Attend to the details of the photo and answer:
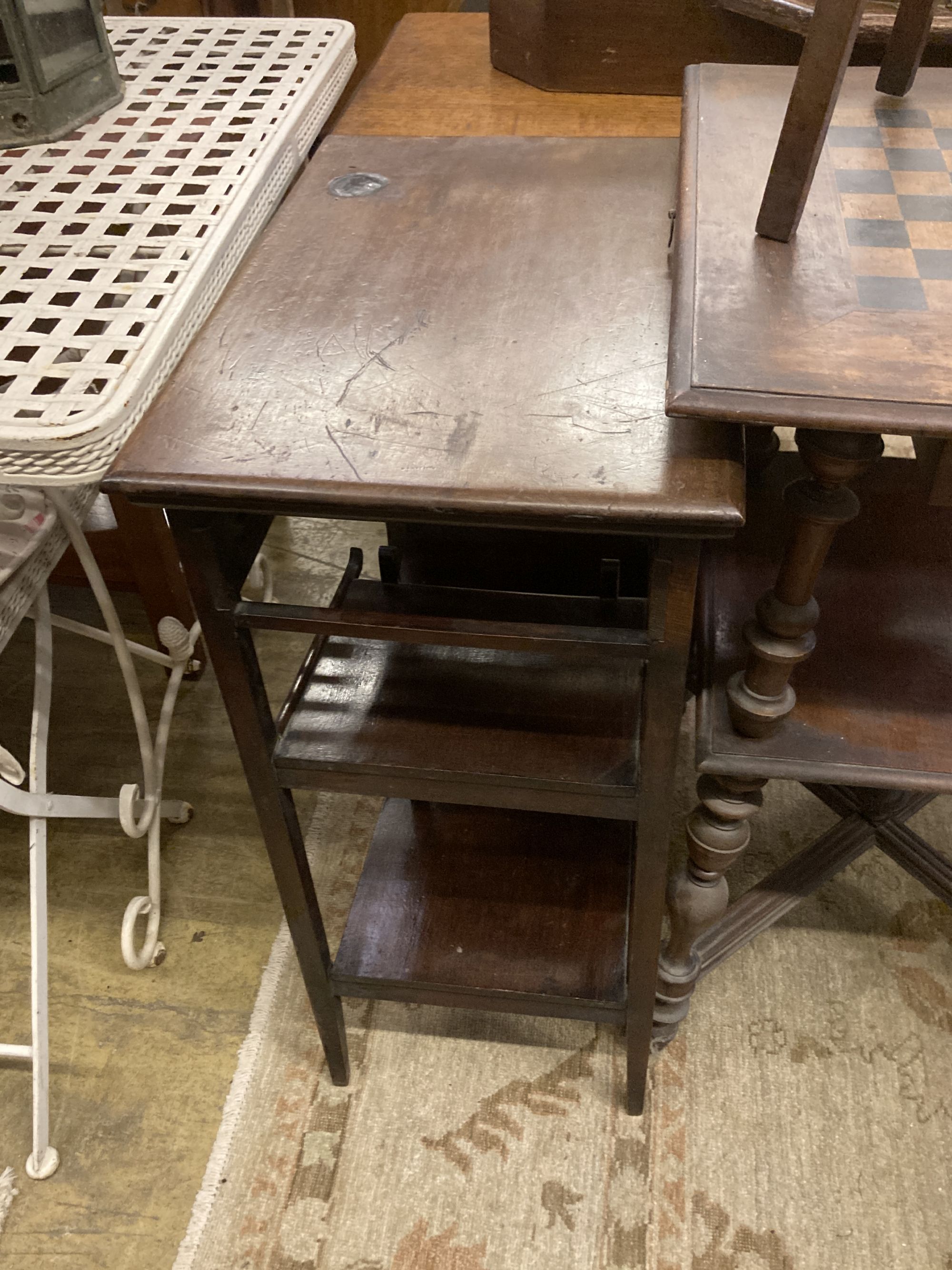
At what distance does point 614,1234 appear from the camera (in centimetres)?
108

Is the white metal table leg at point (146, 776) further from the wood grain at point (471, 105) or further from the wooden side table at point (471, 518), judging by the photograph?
the wood grain at point (471, 105)

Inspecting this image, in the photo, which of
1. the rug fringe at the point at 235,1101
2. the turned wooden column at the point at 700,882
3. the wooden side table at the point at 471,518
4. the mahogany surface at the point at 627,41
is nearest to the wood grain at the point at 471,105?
the mahogany surface at the point at 627,41

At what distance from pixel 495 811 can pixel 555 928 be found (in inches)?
7.0

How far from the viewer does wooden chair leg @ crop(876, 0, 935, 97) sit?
34.1 inches

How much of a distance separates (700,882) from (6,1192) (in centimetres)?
83

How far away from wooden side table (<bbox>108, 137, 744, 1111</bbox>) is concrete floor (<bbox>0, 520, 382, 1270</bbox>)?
0.21 m

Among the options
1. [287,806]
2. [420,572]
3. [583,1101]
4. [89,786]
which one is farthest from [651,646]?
[89,786]

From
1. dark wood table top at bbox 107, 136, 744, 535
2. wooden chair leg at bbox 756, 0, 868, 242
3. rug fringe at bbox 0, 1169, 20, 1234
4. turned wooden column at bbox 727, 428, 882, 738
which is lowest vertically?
rug fringe at bbox 0, 1169, 20, 1234

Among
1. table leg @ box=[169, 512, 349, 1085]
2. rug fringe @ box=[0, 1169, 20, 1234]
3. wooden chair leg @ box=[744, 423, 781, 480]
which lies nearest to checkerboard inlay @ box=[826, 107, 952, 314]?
wooden chair leg @ box=[744, 423, 781, 480]

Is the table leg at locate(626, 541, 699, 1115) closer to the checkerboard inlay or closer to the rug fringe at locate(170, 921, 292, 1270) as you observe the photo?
the checkerboard inlay

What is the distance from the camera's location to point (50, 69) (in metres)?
1.09

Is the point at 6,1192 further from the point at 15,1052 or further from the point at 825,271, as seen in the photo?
the point at 825,271

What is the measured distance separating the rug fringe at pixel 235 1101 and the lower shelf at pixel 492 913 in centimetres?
22

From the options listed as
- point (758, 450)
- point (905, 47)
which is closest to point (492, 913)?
point (758, 450)
